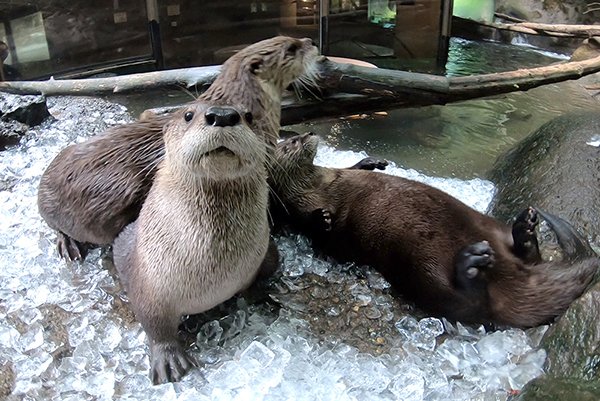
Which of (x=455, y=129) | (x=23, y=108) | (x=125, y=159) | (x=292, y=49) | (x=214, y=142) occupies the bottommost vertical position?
(x=455, y=129)

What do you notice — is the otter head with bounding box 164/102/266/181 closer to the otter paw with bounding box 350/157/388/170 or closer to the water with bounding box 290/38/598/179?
the otter paw with bounding box 350/157/388/170

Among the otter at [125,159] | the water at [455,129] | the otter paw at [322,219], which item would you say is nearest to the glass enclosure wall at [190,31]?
the water at [455,129]

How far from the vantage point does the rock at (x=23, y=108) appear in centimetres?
368

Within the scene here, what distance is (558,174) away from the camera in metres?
2.75

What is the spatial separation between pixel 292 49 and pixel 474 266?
0.92 m

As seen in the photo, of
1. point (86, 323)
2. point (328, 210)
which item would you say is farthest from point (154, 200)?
point (328, 210)

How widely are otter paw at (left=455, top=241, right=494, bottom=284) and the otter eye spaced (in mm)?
854

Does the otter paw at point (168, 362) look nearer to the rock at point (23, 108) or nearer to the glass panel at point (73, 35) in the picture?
the rock at point (23, 108)

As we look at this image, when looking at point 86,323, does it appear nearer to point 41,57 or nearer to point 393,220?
point 393,220

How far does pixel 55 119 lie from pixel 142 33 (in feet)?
7.12

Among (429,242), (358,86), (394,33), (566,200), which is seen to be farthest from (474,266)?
(394,33)

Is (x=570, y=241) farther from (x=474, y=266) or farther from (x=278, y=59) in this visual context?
(x=278, y=59)

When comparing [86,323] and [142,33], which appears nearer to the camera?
[86,323]

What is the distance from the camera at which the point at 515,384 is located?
5.70 feet
